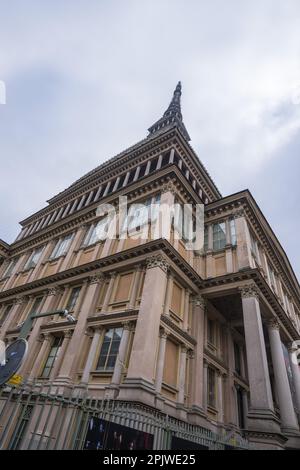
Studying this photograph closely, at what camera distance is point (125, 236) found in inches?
736

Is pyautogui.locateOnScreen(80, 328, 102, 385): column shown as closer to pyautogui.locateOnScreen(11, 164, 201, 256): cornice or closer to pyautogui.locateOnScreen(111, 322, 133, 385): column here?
pyautogui.locateOnScreen(111, 322, 133, 385): column

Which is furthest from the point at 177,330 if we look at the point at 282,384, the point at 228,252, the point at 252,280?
the point at 282,384

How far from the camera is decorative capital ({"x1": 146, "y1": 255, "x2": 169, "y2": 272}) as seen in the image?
14.9 metres

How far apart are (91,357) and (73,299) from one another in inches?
211

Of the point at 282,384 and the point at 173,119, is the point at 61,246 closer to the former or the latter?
the point at 282,384

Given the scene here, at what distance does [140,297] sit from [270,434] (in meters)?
8.02

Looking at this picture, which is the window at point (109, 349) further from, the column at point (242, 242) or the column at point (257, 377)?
the column at point (242, 242)

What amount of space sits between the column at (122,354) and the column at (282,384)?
9.58 metres

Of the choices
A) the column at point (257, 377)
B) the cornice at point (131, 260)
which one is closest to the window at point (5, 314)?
the cornice at point (131, 260)

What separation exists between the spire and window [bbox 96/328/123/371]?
1012 inches

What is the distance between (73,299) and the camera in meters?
18.8

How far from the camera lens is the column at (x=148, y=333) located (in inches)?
439
